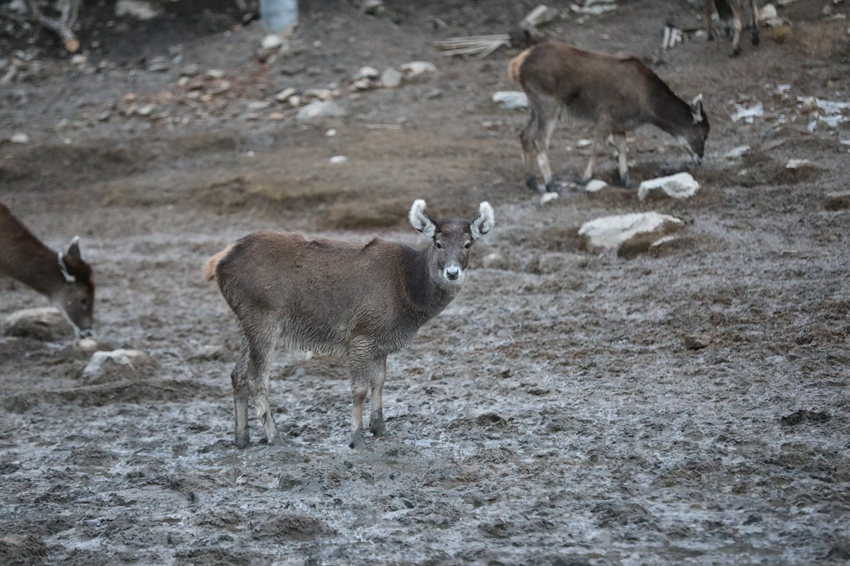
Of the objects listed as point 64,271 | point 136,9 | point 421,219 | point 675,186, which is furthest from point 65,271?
point 136,9

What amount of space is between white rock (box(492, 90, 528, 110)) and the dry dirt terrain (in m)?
0.17

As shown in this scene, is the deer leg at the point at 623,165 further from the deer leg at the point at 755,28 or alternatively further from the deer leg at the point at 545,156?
the deer leg at the point at 755,28

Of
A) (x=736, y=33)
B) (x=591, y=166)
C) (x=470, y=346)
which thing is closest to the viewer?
(x=470, y=346)

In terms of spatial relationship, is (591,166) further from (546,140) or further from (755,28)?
(755,28)

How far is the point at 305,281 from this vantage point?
7109 mm

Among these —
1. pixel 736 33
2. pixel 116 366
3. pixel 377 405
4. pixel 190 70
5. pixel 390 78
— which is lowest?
pixel 190 70

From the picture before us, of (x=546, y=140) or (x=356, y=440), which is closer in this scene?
(x=356, y=440)

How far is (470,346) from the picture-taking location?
358 inches

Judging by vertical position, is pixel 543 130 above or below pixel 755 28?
below

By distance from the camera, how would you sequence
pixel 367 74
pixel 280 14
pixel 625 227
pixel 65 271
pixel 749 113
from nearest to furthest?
pixel 625 227 → pixel 65 271 → pixel 749 113 → pixel 367 74 → pixel 280 14

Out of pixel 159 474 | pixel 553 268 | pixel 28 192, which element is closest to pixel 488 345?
pixel 553 268

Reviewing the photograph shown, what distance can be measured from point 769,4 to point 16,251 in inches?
Result: 539

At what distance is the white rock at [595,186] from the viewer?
1268cm

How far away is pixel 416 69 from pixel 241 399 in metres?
13.5
